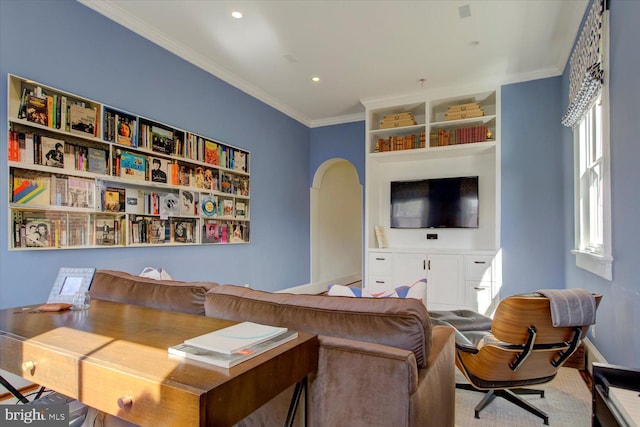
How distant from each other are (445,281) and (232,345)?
3.91 meters

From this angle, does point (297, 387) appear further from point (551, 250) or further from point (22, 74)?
point (551, 250)

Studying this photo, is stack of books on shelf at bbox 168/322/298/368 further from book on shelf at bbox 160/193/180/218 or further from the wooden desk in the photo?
book on shelf at bbox 160/193/180/218

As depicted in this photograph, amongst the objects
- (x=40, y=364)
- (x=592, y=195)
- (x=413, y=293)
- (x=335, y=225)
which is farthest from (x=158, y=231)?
(x=335, y=225)

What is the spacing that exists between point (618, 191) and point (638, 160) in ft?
1.17

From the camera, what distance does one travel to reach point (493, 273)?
414 centimetres

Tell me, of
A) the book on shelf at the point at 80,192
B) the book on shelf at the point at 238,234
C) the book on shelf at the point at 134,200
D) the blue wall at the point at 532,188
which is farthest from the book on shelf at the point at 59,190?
the blue wall at the point at 532,188

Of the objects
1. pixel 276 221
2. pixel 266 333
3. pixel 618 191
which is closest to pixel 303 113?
pixel 276 221

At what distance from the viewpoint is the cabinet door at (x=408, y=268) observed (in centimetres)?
448

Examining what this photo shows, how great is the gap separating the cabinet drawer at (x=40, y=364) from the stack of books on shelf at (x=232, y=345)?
0.30 meters

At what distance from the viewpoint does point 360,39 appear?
3338 mm

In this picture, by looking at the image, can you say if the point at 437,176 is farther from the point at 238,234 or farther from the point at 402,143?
the point at 238,234

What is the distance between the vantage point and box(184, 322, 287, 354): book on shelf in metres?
0.92

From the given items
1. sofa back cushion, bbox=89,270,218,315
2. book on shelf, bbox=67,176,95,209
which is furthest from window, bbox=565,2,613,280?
book on shelf, bbox=67,176,95,209

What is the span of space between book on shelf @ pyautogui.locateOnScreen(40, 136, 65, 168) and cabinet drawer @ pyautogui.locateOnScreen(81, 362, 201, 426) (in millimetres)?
2182
